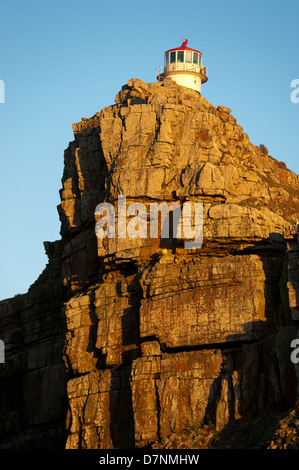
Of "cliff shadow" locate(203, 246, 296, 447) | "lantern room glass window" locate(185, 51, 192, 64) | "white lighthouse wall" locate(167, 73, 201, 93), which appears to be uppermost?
"lantern room glass window" locate(185, 51, 192, 64)

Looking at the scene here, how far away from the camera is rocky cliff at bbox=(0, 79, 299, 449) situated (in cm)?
8350

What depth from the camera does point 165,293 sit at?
285 feet

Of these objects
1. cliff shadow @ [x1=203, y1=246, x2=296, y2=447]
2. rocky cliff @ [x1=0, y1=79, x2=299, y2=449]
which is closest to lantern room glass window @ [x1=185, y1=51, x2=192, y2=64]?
rocky cliff @ [x1=0, y1=79, x2=299, y2=449]

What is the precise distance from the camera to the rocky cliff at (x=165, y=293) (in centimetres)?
8350

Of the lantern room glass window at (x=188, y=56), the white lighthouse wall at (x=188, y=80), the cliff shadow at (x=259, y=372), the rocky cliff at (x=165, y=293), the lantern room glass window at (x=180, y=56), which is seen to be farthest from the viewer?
the lantern room glass window at (x=180, y=56)

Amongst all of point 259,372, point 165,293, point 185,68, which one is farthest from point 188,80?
point 259,372

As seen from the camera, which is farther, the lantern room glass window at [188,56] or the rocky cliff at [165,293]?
the lantern room glass window at [188,56]

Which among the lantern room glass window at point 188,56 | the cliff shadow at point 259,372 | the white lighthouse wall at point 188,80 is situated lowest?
the cliff shadow at point 259,372

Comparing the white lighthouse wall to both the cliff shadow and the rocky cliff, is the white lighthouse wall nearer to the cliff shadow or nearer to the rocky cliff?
the rocky cliff

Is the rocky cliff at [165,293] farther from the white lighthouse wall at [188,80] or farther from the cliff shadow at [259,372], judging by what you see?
the white lighthouse wall at [188,80]

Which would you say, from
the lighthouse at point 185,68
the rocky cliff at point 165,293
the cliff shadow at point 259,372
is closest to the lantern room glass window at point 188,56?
the lighthouse at point 185,68

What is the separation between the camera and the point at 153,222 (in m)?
91.7
